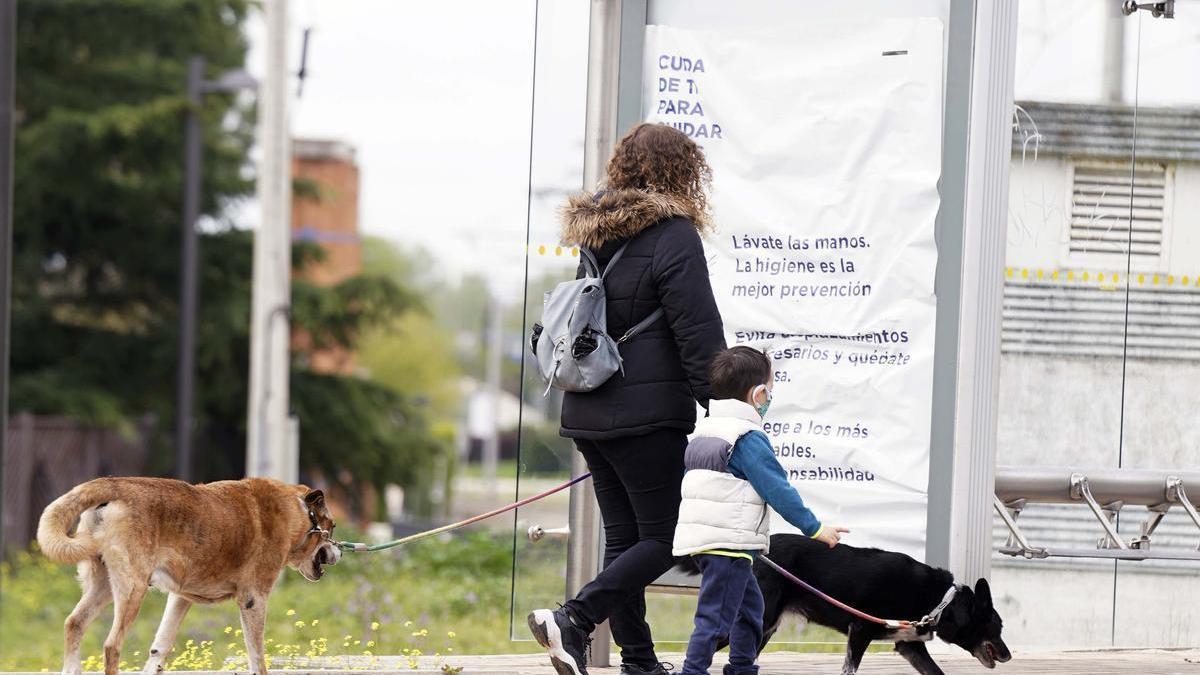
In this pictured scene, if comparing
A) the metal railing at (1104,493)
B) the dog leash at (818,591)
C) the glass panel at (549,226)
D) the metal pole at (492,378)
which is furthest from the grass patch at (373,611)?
the metal pole at (492,378)

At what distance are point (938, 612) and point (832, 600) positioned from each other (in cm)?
48

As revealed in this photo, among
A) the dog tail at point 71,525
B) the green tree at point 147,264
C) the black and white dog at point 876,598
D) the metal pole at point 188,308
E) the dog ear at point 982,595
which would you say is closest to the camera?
the dog tail at point 71,525

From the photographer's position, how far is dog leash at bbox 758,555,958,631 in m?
6.07

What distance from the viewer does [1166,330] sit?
7430mm

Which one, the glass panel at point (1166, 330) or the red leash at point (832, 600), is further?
the glass panel at point (1166, 330)

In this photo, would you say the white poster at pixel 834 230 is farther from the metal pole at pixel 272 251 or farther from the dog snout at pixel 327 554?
the metal pole at pixel 272 251

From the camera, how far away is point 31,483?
2136cm

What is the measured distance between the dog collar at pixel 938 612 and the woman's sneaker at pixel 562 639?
1537mm

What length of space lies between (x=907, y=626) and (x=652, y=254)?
1.96 m

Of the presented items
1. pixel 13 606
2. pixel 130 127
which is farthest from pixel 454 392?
pixel 13 606

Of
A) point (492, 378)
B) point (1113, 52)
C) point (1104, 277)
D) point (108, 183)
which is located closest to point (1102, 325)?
point (1104, 277)

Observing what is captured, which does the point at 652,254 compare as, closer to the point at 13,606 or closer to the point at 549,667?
the point at 549,667

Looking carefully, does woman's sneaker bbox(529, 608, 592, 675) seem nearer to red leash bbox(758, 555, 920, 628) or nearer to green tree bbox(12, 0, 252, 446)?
red leash bbox(758, 555, 920, 628)

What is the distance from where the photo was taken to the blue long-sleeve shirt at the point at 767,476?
5.23 meters
